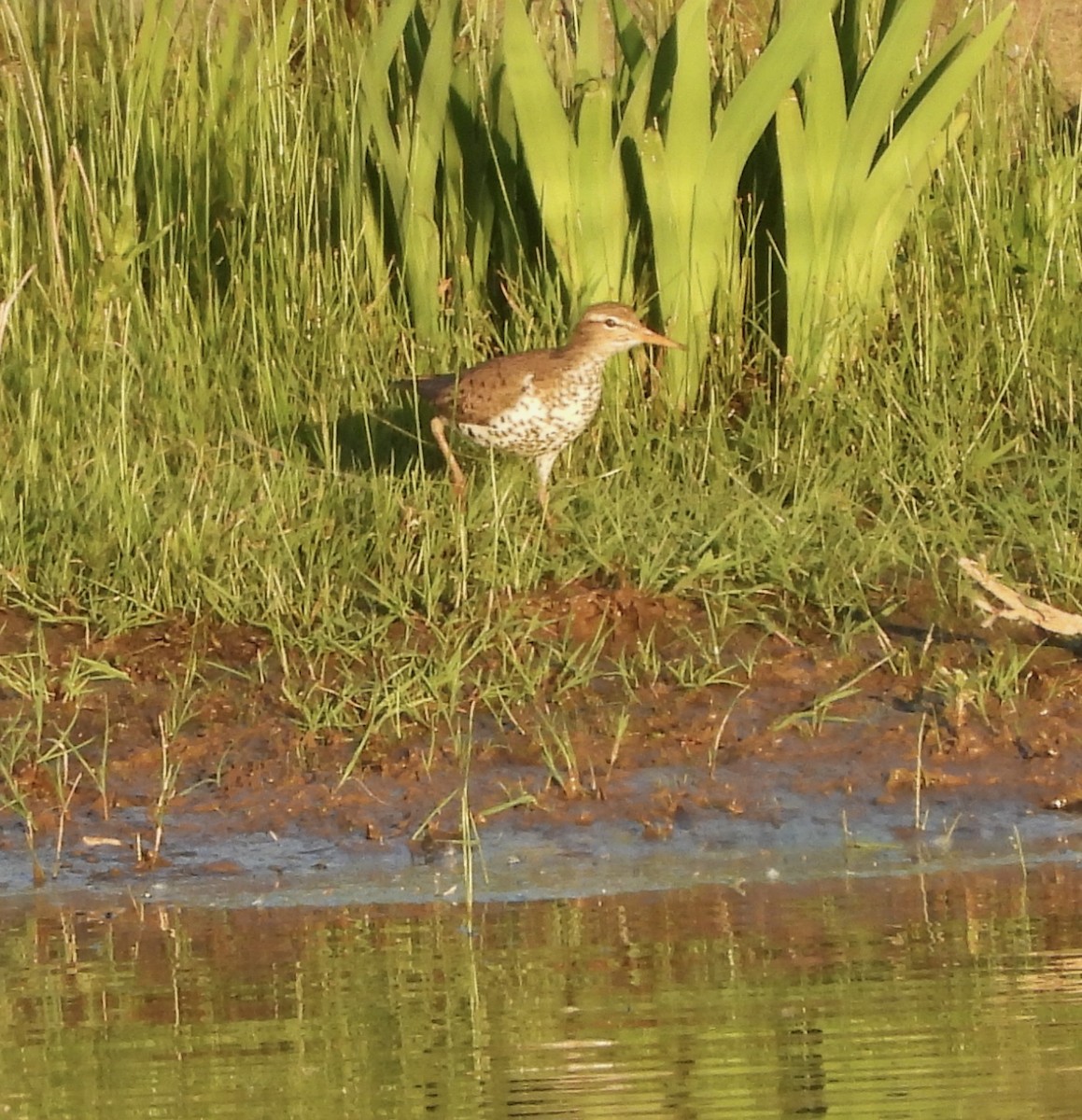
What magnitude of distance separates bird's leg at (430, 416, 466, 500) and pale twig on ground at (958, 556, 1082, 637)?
145 centimetres

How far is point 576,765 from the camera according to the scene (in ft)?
18.4

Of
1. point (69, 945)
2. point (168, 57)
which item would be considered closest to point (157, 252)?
point (168, 57)

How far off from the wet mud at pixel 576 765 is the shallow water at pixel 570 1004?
30cm

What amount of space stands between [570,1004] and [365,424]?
3406 mm

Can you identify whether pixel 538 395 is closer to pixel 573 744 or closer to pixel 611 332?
pixel 611 332

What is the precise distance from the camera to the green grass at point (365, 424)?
20.6 feet

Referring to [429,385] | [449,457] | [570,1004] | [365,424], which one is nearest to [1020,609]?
[449,457]

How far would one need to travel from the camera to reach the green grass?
6281mm

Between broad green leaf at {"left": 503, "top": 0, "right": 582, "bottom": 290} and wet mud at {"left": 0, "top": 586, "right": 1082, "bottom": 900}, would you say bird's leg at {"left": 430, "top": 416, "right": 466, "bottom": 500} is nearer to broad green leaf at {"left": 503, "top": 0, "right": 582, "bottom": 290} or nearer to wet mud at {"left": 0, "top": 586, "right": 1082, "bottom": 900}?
wet mud at {"left": 0, "top": 586, "right": 1082, "bottom": 900}

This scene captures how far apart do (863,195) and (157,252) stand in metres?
2.21

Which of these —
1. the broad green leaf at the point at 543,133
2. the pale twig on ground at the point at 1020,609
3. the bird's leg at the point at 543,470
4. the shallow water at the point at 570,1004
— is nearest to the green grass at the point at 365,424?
→ the bird's leg at the point at 543,470

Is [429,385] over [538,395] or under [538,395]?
over

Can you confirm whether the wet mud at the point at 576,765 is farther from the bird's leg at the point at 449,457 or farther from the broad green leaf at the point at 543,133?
the broad green leaf at the point at 543,133

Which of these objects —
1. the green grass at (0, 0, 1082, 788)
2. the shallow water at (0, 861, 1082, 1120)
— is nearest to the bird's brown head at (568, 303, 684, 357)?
the green grass at (0, 0, 1082, 788)
